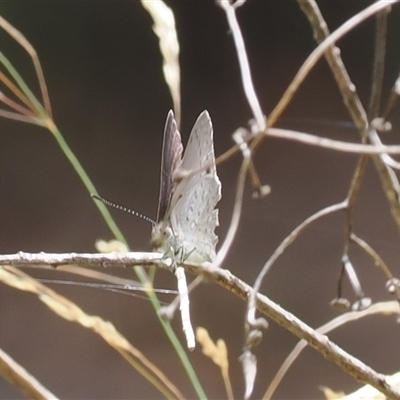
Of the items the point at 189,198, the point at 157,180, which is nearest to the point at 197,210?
the point at 189,198

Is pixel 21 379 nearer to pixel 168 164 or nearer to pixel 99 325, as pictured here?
pixel 99 325

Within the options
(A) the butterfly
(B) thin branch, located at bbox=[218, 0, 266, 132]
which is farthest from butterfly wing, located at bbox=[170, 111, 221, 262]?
(B) thin branch, located at bbox=[218, 0, 266, 132]

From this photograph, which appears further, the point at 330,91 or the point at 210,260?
the point at 330,91

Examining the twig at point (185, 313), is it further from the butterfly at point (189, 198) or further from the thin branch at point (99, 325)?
the thin branch at point (99, 325)

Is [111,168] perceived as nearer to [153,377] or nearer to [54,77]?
[54,77]

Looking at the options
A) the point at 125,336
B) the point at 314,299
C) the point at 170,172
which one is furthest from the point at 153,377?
the point at 170,172

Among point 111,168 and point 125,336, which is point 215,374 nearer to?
point 125,336

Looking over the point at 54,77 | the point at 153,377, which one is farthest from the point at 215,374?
the point at 54,77

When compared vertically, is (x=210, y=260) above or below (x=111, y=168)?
below
